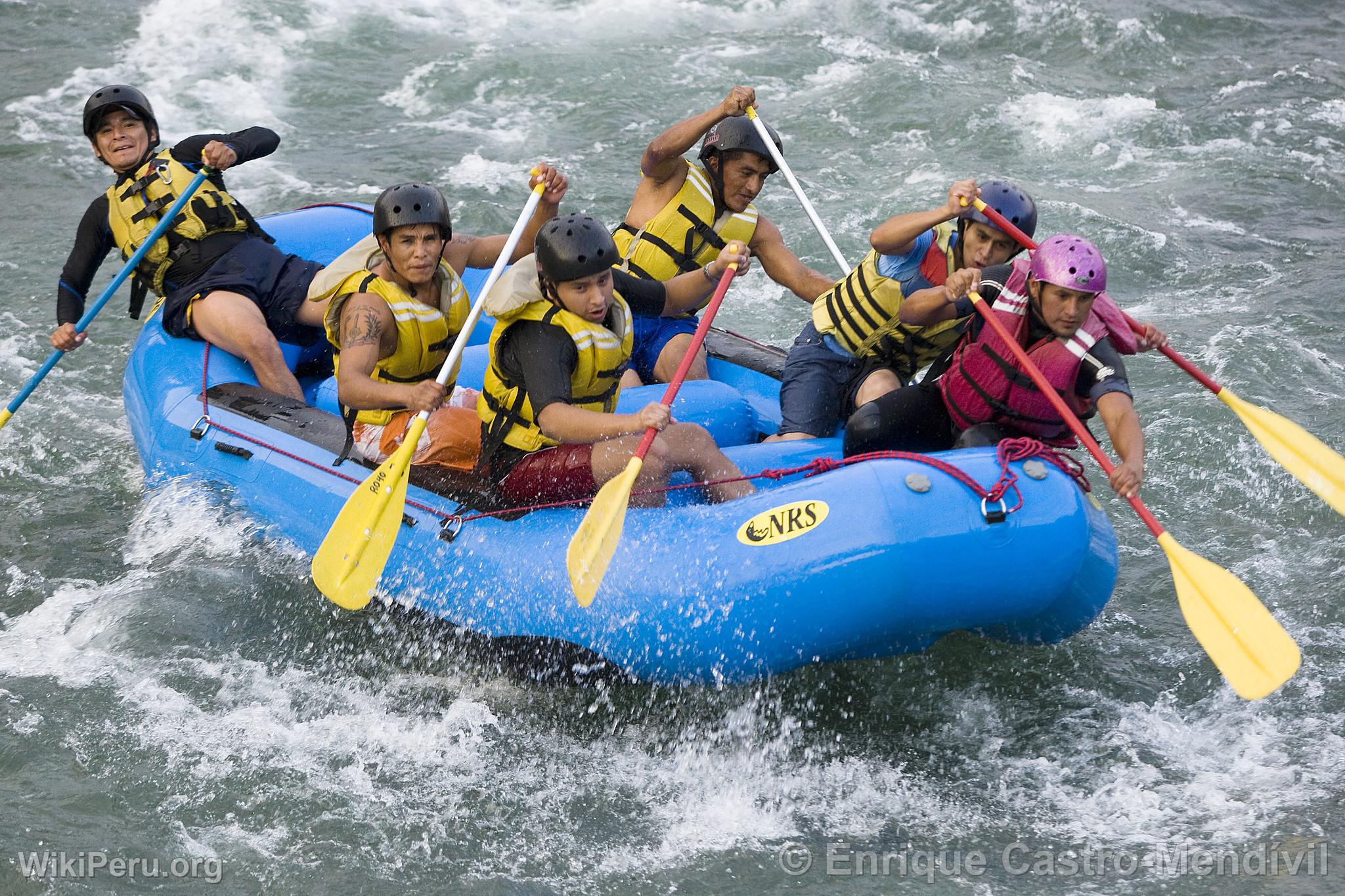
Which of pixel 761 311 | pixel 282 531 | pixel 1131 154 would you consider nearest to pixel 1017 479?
pixel 282 531

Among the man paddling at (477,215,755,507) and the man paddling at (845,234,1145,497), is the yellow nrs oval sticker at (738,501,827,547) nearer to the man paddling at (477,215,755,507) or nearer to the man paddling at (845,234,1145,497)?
the man paddling at (477,215,755,507)

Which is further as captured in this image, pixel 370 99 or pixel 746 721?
pixel 370 99

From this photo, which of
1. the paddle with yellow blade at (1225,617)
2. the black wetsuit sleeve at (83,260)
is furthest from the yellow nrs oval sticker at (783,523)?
the black wetsuit sleeve at (83,260)

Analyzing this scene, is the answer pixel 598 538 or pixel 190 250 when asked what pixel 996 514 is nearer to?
pixel 598 538

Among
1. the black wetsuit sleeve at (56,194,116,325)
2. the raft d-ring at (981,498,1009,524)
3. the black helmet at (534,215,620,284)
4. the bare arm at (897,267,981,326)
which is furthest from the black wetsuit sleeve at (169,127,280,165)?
the raft d-ring at (981,498,1009,524)

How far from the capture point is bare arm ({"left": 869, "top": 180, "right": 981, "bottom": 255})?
179 inches

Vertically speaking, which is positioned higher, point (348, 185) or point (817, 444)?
point (817, 444)

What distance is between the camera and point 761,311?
8.10m

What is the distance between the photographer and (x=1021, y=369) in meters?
4.36

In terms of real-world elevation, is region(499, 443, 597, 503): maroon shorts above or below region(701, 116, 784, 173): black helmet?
below

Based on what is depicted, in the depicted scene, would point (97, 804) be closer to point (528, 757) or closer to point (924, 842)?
point (528, 757)

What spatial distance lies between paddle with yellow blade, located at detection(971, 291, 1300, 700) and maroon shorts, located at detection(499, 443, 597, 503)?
141cm

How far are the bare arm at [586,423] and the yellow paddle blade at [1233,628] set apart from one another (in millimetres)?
1543

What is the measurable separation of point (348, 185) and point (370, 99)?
1.52 m
